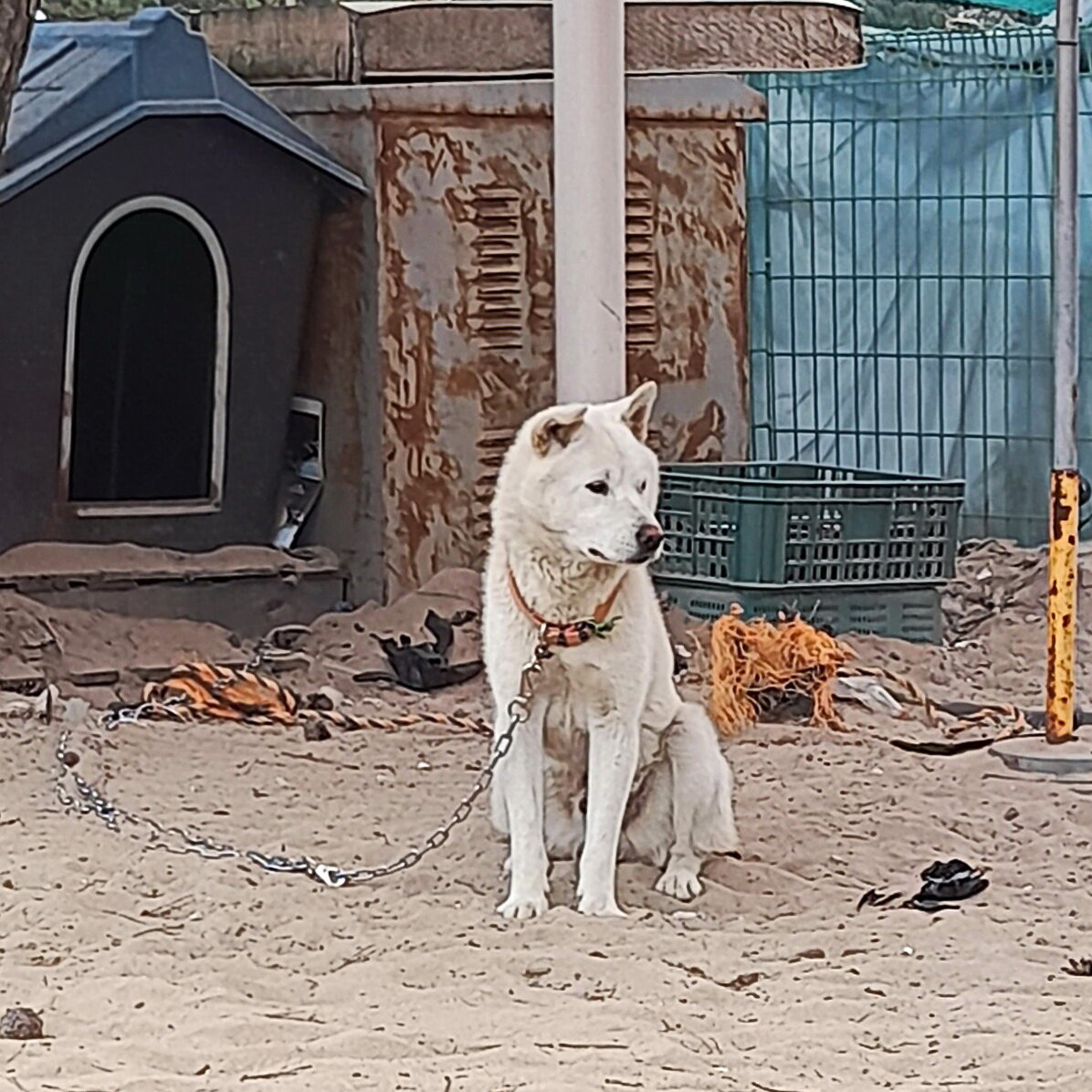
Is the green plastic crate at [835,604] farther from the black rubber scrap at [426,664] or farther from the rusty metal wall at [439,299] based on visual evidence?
the rusty metal wall at [439,299]

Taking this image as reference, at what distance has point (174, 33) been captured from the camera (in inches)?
298

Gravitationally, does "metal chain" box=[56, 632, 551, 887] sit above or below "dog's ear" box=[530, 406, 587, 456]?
below

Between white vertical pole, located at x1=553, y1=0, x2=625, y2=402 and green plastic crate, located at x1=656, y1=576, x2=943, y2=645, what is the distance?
3.24 feet

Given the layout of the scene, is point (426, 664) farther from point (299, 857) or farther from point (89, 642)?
point (299, 857)

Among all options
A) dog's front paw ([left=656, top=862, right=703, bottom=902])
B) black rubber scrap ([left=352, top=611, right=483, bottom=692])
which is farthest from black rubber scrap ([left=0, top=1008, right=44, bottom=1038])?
black rubber scrap ([left=352, top=611, right=483, bottom=692])

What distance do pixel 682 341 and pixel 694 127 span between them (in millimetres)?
775

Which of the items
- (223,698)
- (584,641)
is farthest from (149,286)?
(584,641)

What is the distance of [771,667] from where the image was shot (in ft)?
21.0

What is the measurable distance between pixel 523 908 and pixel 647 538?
773 mm

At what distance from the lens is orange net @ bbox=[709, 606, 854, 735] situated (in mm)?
6328

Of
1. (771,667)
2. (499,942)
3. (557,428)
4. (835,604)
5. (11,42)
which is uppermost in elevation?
(11,42)

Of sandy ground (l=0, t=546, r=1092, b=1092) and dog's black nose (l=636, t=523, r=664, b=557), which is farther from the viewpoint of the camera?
dog's black nose (l=636, t=523, r=664, b=557)

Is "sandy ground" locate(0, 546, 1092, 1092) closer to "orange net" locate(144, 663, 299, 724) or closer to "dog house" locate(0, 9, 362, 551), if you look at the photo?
"orange net" locate(144, 663, 299, 724)

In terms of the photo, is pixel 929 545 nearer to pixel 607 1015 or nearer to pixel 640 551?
pixel 640 551
